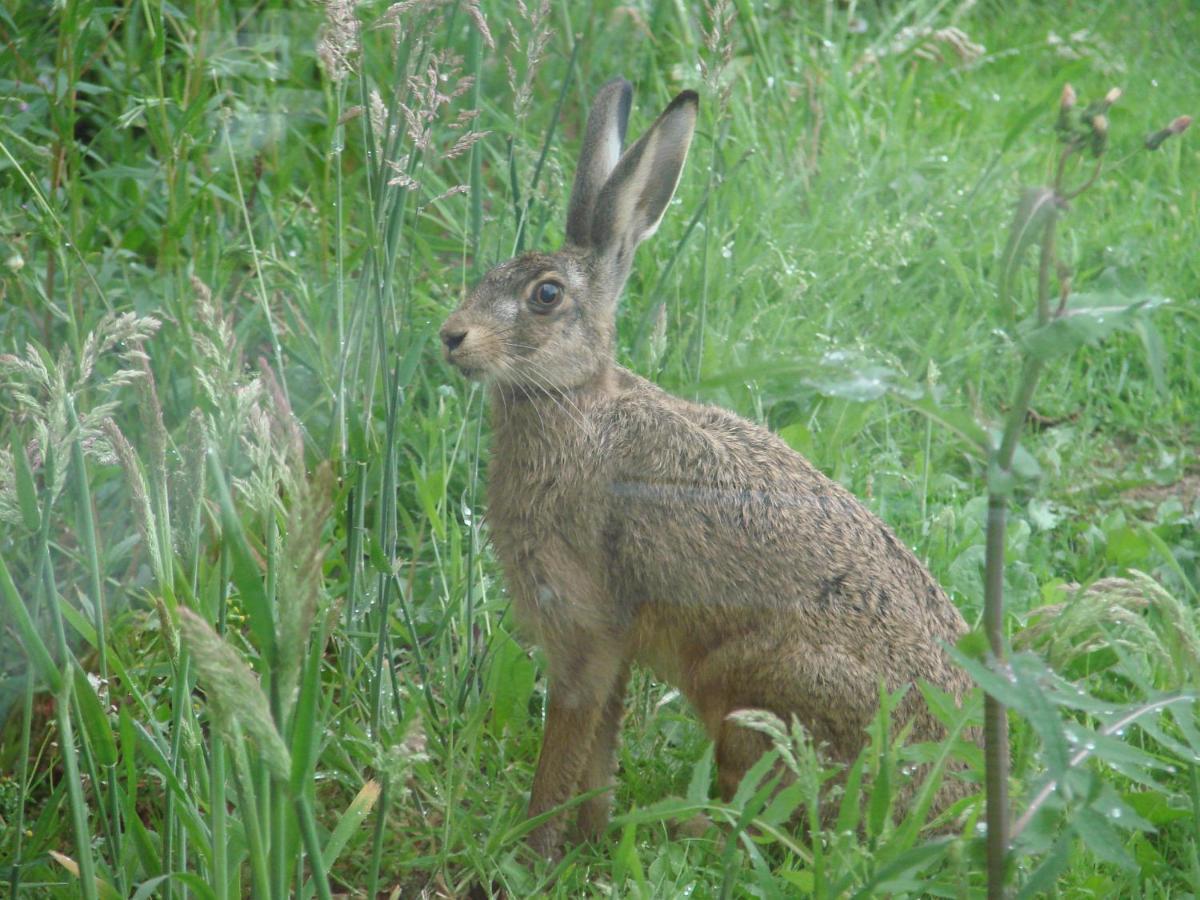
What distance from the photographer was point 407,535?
3164 mm

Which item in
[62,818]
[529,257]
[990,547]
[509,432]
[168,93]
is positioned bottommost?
[62,818]

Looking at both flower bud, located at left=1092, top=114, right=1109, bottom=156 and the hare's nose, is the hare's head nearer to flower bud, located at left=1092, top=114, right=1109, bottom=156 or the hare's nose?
the hare's nose

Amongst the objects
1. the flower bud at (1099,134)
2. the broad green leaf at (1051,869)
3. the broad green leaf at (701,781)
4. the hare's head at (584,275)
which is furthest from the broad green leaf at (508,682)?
the flower bud at (1099,134)

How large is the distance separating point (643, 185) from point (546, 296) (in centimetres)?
31

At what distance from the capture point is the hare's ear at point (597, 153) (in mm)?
3066

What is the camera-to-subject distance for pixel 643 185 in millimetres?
3006

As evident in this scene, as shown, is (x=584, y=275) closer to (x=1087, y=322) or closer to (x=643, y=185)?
(x=643, y=185)

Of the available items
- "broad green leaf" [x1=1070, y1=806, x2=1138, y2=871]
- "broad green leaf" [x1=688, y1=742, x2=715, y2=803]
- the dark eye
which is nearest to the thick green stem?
"broad green leaf" [x1=1070, y1=806, x2=1138, y2=871]

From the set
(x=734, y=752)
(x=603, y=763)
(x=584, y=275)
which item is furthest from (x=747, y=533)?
(x=584, y=275)

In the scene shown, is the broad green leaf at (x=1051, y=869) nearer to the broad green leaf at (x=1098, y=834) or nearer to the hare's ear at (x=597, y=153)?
the broad green leaf at (x=1098, y=834)

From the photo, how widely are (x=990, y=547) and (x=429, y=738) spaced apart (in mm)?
1372

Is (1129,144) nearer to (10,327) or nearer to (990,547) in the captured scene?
(990,547)

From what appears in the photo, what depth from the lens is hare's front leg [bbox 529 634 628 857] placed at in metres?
2.77

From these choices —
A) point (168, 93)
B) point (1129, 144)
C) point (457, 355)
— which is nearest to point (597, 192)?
point (457, 355)
